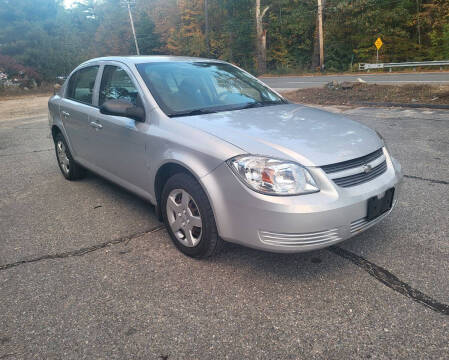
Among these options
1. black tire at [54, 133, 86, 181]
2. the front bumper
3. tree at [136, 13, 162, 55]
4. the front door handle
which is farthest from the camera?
tree at [136, 13, 162, 55]

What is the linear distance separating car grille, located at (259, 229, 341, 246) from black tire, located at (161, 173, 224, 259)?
1.35 feet

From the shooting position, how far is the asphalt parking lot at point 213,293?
193 cm

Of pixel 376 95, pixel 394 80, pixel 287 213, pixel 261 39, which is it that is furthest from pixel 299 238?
pixel 261 39

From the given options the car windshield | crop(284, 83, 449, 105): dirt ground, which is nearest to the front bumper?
the car windshield

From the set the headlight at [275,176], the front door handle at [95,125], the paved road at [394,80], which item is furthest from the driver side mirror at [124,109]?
the paved road at [394,80]

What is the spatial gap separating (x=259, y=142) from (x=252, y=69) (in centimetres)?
3849

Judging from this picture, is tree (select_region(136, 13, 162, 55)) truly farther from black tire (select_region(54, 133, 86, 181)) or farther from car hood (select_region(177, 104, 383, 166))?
car hood (select_region(177, 104, 383, 166))

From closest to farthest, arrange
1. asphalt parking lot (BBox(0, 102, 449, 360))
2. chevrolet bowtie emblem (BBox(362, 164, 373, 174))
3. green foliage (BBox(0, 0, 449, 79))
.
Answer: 1. asphalt parking lot (BBox(0, 102, 449, 360))
2. chevrolet bowtie emblem (BBox(362, 164, 373, 174))
3. green foliage (BBox(0, 0, 449, 79))

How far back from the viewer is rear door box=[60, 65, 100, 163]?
3943mm

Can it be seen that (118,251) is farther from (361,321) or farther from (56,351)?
(361,321)

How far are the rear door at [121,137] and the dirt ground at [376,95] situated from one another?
8889 mm

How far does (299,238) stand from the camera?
2219 mm

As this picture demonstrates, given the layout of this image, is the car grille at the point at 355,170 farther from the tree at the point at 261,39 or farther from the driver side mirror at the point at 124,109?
Answer: the tree at the point at 261,39

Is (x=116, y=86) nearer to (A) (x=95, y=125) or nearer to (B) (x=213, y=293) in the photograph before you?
(A) (x=95, y=125)
